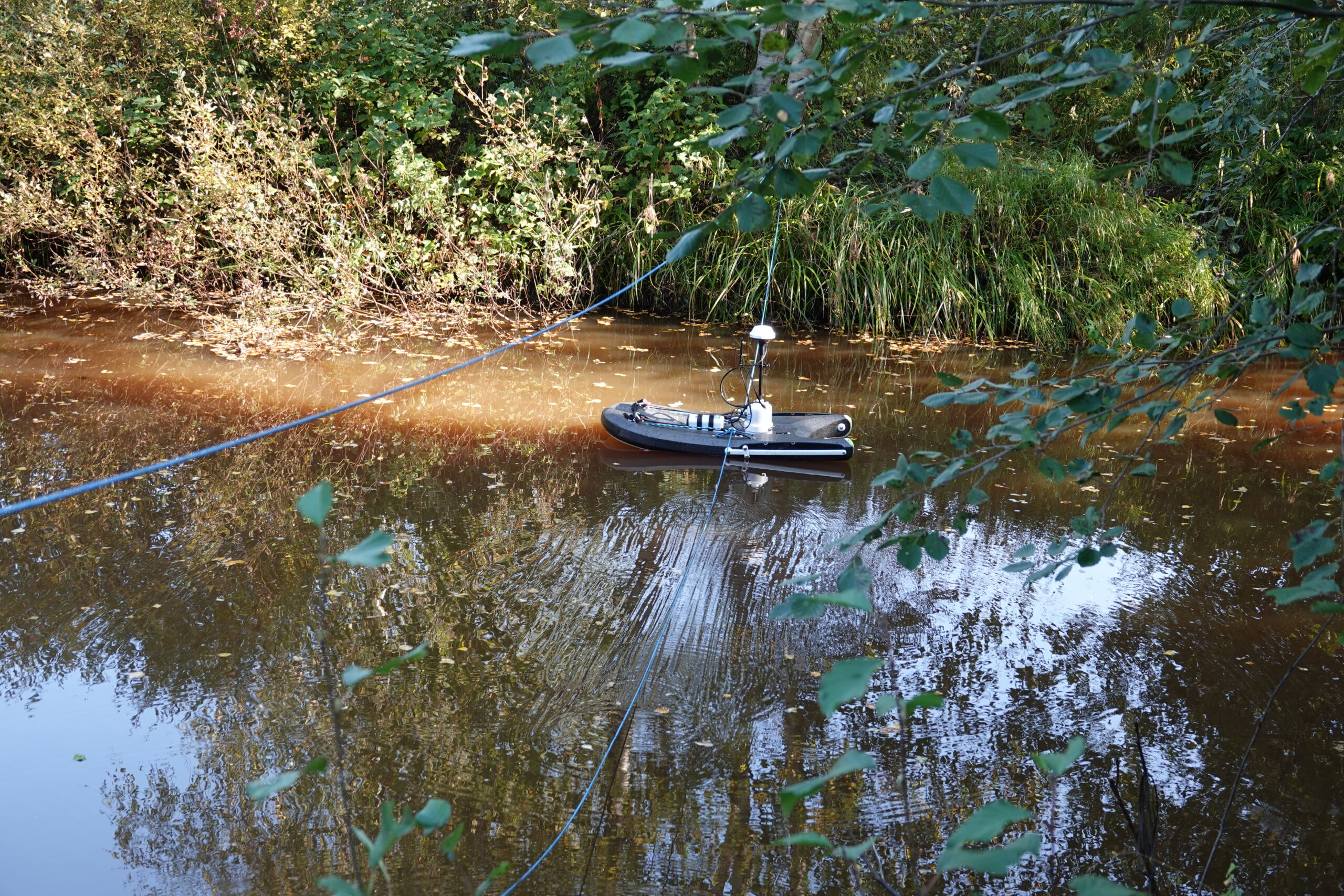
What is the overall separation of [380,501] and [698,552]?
1804mm

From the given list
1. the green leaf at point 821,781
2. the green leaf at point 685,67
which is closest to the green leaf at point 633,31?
the green leaf at point 685,67

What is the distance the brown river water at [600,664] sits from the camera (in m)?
3.05

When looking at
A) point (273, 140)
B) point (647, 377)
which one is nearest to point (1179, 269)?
point (647, 377)

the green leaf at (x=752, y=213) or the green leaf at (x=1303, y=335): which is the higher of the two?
the green leaf at (x=752, y=213)

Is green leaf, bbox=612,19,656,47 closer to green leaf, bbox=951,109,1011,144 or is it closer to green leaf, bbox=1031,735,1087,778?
green leaf, bbox=951,109,1011,144

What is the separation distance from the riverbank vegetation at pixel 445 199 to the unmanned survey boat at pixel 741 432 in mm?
3863

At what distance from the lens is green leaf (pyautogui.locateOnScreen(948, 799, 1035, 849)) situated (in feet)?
3.66

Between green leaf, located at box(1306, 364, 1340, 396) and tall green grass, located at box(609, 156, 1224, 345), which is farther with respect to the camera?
tall green grass, located at box(609, 156, 1224, 345)

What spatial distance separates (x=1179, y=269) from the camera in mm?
10141

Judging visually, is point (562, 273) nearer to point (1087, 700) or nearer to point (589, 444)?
point (589, 444)

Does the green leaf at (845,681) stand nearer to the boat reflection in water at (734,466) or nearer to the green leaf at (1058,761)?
the green leaf at (1058,761)

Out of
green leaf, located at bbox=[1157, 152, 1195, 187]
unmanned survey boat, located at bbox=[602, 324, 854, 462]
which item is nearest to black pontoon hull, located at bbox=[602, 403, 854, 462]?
unmanned survey boat, located at bbox=[602, 324, 854, 462]

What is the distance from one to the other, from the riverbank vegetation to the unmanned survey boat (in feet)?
12.7

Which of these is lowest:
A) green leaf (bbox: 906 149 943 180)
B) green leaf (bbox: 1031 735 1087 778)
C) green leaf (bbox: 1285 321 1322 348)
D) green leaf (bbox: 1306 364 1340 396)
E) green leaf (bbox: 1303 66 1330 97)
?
green leaf (bbox: 1031 735 1087 778)
